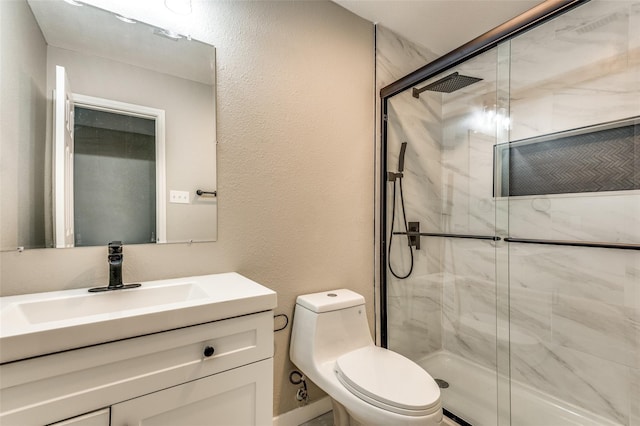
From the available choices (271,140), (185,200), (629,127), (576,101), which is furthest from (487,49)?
(185,200)

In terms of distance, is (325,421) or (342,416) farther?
(325,421)

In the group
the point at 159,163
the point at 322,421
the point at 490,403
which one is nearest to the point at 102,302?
the point at 159,163

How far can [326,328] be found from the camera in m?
1.48

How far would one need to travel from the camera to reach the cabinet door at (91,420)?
2.40ft

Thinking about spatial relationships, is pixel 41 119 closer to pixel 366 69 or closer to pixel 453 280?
pixel 366 69

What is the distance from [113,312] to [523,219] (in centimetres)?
213

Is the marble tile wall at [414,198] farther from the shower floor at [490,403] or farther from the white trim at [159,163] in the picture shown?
the white trim at [159,163]

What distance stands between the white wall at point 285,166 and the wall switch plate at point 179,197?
0.15 meters

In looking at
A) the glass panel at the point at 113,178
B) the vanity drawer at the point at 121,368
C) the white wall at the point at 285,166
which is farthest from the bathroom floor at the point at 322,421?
the glass panel at the point at 113,178

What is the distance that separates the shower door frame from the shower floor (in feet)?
1.58

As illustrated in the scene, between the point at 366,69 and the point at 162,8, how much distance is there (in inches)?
46.3

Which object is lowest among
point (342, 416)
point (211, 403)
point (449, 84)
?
point (342, 416)

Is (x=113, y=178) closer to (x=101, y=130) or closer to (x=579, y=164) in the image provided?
(x=101, y=130)

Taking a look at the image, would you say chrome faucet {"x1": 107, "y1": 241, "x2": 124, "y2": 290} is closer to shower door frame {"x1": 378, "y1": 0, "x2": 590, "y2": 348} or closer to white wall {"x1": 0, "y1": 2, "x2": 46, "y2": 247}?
white wall {"x1": 0, "y1": 2, "x2": 46, "y2": 247}
